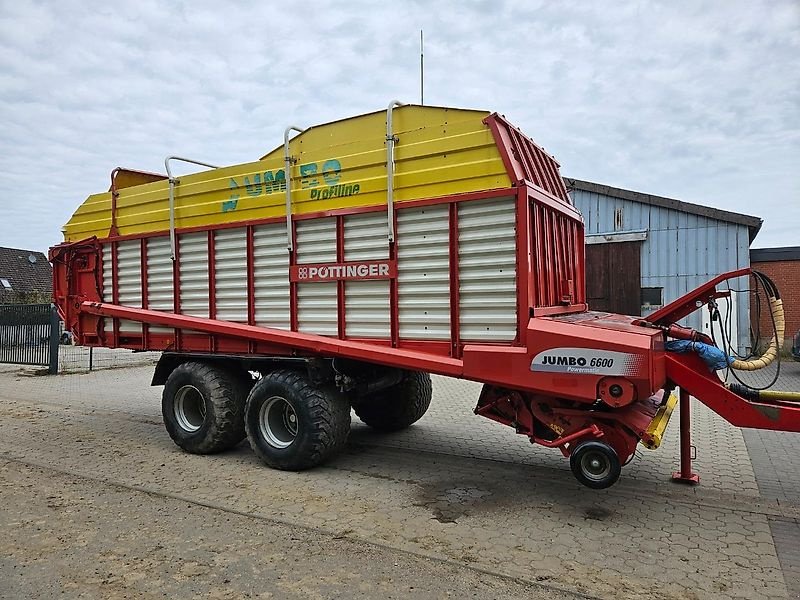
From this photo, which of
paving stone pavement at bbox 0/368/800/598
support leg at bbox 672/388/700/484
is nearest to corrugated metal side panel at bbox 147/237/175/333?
paving stone pavement at bbox 0/368/800/598

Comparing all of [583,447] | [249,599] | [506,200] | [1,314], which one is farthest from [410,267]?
[1,314]

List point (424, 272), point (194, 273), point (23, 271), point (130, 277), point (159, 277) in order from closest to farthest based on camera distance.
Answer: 1. point (424, 272)
2. point (194, 273)
3. point (159, 277)
4. point (130, 277)
5. point (23, 271)

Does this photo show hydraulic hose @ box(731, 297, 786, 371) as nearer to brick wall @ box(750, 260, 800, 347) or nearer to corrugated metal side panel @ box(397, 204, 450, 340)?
corrugated metal side panel @ box(397, 204, 450, 340)

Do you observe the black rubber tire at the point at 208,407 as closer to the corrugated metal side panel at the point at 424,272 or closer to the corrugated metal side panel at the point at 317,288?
the corrugated metal side panel at the point at 317,288

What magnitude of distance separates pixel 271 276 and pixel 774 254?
50.3 ft

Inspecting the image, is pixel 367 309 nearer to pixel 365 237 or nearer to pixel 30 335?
pixel 365 237

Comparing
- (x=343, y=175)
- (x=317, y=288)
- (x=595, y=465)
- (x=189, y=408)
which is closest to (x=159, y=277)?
(x=189, y=408)

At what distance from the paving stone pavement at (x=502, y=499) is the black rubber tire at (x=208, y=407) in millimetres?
218

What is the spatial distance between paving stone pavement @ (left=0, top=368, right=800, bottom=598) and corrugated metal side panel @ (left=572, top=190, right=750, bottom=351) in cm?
750

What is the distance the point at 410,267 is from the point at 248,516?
2417mm

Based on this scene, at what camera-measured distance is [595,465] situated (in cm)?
471

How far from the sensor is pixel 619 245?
15609mm

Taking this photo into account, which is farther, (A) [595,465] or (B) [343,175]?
(B) [343,175]

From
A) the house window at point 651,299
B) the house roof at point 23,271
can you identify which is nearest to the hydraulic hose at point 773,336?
the house window at point 651,299
